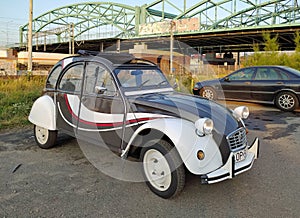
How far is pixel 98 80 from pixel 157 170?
1680 mm

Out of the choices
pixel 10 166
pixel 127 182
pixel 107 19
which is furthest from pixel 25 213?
pixel 107 19

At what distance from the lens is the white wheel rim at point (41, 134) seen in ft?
16.1

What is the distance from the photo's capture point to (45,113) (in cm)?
472

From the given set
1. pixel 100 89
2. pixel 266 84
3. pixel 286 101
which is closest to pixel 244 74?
pixel 266 84

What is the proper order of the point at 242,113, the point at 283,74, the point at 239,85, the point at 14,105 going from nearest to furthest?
the point at 242,113
the point at 14,105
the point at 283,74
the point at 239,85

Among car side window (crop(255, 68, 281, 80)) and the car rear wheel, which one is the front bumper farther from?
the car rear wheel

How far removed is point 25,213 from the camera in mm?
2805

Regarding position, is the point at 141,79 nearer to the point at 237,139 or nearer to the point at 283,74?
the point at 237,139

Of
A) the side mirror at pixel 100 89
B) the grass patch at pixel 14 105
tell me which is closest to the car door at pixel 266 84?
the side mirror at pixel 100 89

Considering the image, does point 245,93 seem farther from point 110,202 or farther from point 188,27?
point 188,27

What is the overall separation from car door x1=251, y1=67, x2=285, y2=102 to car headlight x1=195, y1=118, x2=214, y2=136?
7294 millimetres

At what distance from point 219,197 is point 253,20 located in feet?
161

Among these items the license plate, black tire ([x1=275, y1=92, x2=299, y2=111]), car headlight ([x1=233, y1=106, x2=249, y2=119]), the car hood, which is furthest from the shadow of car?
the license plate

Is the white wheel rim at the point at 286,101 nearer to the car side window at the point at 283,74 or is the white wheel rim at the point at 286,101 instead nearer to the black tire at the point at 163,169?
the car side window at the point at 283,74
